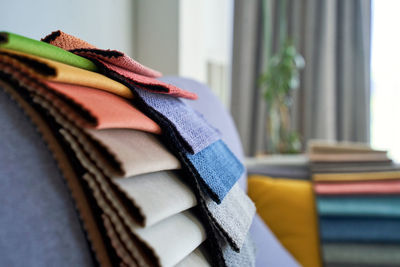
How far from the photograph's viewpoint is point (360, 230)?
1.10 metres

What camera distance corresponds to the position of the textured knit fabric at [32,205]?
0.94 ft

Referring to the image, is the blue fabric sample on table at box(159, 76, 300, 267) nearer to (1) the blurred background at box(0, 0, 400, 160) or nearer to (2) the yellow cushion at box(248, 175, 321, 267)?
(2) the yellow cushion at box(248, 175, 321, 267)

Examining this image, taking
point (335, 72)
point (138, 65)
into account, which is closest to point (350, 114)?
point (335, 72)

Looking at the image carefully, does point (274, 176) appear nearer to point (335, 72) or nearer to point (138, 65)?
point (138, 65)

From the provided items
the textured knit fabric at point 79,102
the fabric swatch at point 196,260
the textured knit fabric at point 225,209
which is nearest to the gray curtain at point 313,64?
the textured knit fabric at point 225,209

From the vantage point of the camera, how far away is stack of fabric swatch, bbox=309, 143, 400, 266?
3.57ft

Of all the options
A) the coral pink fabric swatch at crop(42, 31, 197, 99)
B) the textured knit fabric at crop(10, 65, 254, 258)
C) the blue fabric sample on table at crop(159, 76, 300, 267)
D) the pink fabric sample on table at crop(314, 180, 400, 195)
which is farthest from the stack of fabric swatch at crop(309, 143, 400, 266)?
the coral pink fabric swatch at crop(42, 31, 197, 99)

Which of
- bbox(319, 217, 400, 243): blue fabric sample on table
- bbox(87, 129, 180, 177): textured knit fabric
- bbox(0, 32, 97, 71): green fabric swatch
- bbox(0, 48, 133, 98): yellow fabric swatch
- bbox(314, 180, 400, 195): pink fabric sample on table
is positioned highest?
bbox(0, 32, 97, 71): green fabric swatch

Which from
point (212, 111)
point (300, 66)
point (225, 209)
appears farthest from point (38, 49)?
point (300, 66)

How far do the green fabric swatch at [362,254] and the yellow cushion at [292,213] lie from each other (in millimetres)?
39

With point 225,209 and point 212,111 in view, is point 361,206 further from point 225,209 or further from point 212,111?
point 225,209

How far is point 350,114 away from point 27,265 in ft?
7.22

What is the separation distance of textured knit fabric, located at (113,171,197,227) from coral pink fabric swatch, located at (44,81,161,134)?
44 millimetres

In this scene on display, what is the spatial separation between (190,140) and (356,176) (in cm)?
94
